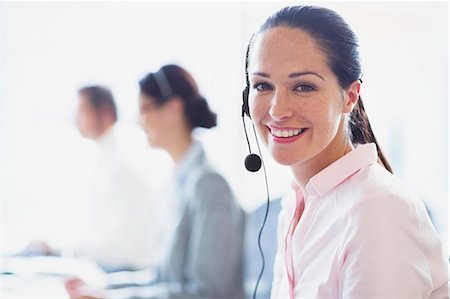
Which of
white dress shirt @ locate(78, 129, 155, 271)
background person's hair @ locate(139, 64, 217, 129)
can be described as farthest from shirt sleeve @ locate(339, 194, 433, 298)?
white dress shirt @ locate(78, 129, 155, 271)

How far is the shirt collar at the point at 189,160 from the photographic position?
165 centimetres

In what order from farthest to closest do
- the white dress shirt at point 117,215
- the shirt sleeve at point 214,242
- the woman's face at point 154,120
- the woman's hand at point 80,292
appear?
the white dress shirt at point 117,215 → the woman's face at point 154,120 → the shirt sleeve at point 214,242 → the woman's hand at point 80,292

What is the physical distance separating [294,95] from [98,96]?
1.35 m

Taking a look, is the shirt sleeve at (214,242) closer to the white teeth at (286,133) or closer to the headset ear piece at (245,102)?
the headset ear piece at (245,102)

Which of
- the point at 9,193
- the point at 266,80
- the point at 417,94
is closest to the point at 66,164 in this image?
the point at 9,193

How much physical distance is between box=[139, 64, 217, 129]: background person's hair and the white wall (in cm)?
8

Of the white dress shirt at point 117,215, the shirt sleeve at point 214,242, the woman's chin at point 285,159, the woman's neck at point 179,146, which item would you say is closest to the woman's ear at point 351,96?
the woman's chin at point 285,159

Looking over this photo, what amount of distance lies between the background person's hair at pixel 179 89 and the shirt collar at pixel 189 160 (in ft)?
0.31

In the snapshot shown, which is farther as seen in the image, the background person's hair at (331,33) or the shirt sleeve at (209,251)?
the shirt sleeve at (209,251)

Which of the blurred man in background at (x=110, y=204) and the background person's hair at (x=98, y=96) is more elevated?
the background person's hair at (x=98, y=96)

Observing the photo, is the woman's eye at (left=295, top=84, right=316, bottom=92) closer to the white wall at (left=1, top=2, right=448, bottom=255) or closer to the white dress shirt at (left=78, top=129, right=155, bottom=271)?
the white wall at (left=1, top=2, right=448, bottom=255)

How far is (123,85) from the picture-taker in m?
2.10

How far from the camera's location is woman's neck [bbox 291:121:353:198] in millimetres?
930

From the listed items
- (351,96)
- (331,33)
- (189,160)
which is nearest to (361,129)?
(351,96)
